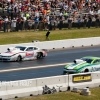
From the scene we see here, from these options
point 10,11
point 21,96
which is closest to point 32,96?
point 21,96

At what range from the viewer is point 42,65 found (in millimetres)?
32188

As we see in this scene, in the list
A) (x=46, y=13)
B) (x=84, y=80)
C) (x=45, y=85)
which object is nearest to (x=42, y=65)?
(x=84, y=80)

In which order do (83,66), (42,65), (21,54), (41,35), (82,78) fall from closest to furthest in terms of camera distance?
(82,78), (83,66), (42,65), (21,54), (41,35)

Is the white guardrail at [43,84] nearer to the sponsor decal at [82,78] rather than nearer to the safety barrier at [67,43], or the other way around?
the sponsor decal at [82,78]

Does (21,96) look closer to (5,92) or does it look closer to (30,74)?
(5,92)

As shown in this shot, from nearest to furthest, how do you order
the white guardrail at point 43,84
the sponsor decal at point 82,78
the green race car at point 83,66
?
the white guardrail at point 43,84 < the sponsor decal at point 82,78 < the green race car at point 83,66

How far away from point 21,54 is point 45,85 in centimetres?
1187

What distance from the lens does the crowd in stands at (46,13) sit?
144 feet

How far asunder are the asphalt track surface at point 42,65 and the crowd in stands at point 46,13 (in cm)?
611

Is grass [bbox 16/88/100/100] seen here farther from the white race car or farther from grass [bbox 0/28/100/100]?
grass [bbox 0/28/100/100]

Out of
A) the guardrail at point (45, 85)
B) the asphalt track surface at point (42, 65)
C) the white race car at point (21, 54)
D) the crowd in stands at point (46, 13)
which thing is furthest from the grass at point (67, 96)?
the crowd in stands at point (46, 13)

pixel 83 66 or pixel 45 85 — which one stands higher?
pixel 83 66

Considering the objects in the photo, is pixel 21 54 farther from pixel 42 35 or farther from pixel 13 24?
pixel 42 35

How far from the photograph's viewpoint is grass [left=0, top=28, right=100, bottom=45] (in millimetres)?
42844
